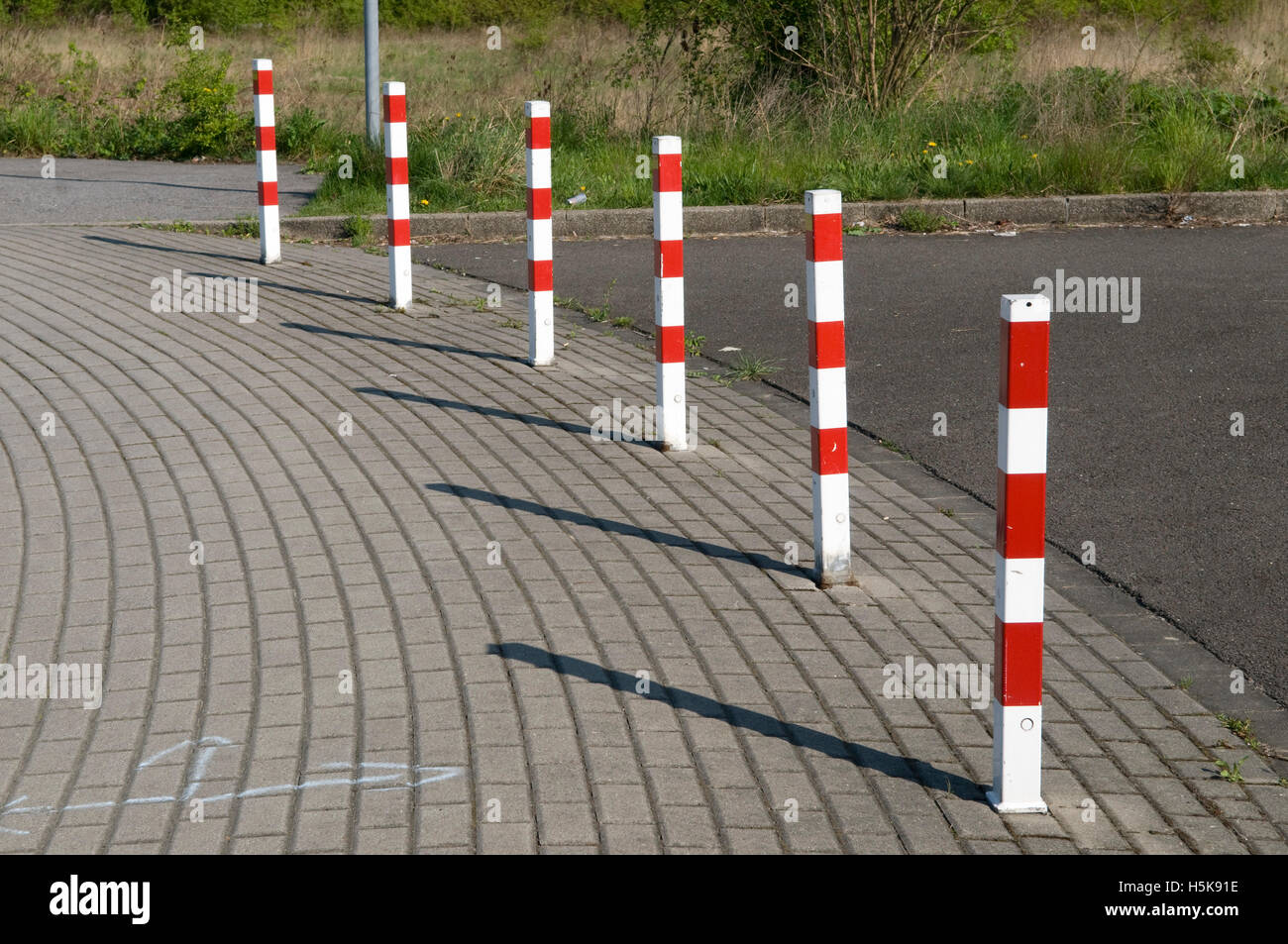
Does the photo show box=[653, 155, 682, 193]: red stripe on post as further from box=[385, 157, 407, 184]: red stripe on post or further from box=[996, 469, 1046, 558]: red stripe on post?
box=[996, 469, 1046, 558]: red stripe on post

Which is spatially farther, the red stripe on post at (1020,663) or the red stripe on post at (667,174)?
the red stripe on post at (667,174)

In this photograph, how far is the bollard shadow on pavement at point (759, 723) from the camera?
3934 mm

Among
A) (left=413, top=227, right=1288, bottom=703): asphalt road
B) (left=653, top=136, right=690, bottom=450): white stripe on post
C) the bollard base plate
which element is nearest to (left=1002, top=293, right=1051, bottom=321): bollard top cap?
the bollard base plate

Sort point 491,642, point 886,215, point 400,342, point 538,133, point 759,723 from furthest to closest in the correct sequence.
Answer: point 886,215 → point 400,342 → point 538,133 → point 491,642 → point 759,723

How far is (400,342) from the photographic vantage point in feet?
27.8

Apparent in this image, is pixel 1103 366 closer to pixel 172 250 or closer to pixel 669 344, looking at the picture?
pixel 669 344

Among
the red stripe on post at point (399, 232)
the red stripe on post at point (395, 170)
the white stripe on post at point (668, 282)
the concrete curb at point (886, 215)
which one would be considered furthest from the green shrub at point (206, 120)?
the white stripe on post at point (668, 282)

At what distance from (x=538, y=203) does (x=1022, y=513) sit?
441 centimetres

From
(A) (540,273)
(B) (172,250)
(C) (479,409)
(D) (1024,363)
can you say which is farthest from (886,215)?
(D) (1024,363)

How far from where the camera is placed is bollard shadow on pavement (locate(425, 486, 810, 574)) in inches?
215

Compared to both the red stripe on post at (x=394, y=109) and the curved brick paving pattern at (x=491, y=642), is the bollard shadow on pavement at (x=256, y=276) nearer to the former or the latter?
the red stripe on post at (x=394, y=109)

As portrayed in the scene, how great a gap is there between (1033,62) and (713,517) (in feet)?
44.2

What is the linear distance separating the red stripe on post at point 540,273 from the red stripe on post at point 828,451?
293 cm
